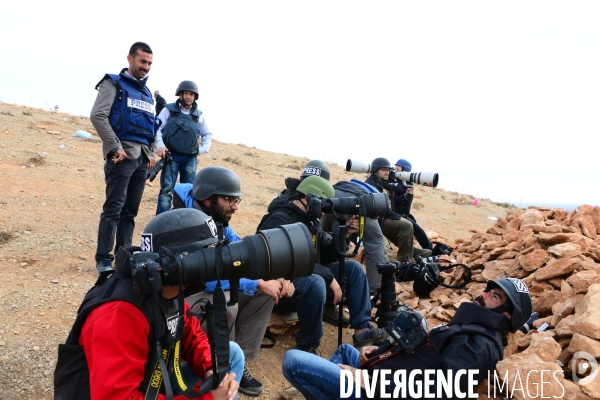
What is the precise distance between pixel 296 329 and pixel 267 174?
9.32 m

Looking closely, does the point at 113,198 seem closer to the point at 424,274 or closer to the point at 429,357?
the point at 429,357

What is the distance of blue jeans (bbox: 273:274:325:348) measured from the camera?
3584mm

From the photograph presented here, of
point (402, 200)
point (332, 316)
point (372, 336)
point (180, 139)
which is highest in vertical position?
point (180, 139)

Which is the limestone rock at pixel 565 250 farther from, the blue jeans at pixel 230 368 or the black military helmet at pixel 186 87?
the black military helmet at pixel 186 87

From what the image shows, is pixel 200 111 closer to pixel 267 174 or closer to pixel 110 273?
pixel 110 273

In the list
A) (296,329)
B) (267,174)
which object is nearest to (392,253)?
(296,329)

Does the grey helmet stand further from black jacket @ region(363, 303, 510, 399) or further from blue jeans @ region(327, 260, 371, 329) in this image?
black jacket @ region(363, 303, 510, 399)

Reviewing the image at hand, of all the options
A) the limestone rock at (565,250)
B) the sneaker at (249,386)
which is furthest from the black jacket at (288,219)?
the limestone rock at (565,250)

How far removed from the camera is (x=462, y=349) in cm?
249

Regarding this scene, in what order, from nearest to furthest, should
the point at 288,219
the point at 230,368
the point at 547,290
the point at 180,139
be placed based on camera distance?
the point at 230,368 → the point at 288,219 → the point at 547,290 → the point at 180,139

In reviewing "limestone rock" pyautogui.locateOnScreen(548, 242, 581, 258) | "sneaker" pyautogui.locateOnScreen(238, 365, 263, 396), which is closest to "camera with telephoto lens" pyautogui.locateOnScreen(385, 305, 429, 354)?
"sneaker" pyautogui.locateOnScreen(238, 365, 263, 396)

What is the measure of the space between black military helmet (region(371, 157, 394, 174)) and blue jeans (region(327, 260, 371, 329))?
7.57 ft

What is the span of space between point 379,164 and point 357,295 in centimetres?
253

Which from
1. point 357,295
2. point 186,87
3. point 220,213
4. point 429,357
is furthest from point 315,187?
point 186,87
